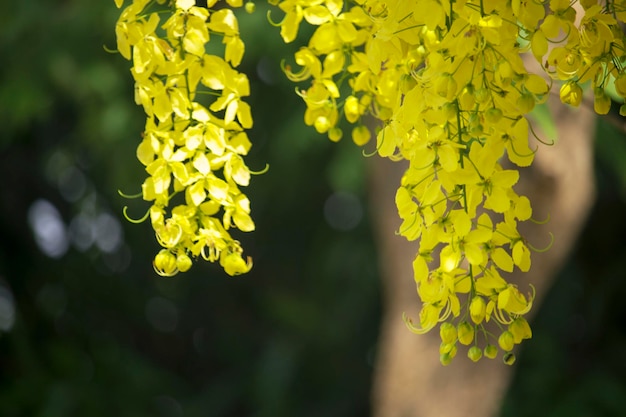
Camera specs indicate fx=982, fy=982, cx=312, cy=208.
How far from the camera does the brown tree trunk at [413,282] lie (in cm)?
233

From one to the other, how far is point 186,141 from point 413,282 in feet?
6.15

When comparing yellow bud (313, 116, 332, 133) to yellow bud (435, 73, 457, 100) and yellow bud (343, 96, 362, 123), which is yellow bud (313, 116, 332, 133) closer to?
yellow bud (343, 96, 362, 123)

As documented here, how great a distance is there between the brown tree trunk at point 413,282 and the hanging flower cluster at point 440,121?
4.47 ft

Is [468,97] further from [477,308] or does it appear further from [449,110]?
[477,308]

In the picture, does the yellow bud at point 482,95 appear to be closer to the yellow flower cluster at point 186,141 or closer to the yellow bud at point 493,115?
the yellow bud at point 493,115

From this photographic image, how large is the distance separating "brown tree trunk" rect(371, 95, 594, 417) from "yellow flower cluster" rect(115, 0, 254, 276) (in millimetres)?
1406

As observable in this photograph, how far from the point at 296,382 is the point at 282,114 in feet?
4.44

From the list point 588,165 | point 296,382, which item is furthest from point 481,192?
point 296,382

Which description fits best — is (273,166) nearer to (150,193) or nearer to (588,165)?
(588,165)

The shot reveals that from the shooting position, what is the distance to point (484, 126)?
893mm

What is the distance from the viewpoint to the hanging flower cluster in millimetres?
844

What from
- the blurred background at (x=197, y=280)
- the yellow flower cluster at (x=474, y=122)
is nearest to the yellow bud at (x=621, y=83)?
the yellow flower cluster at (x=474, y=122)

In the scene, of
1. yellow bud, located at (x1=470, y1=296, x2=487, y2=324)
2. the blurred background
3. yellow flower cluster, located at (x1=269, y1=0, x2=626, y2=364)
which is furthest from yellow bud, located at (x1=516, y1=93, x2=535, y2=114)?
the blurred background

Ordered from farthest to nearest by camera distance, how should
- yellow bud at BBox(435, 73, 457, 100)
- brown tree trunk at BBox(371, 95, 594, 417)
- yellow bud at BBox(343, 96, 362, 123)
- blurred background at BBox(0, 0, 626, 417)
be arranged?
1. blurred background at BBox(0, 0, 626, 417)
2. brown tree trunk at BBox(371, 95, 594, 417)
3. yellow bud at BBox(343, 96, 362, 123)
4. yellow bud at BBox(435, 73, 457, 100)
